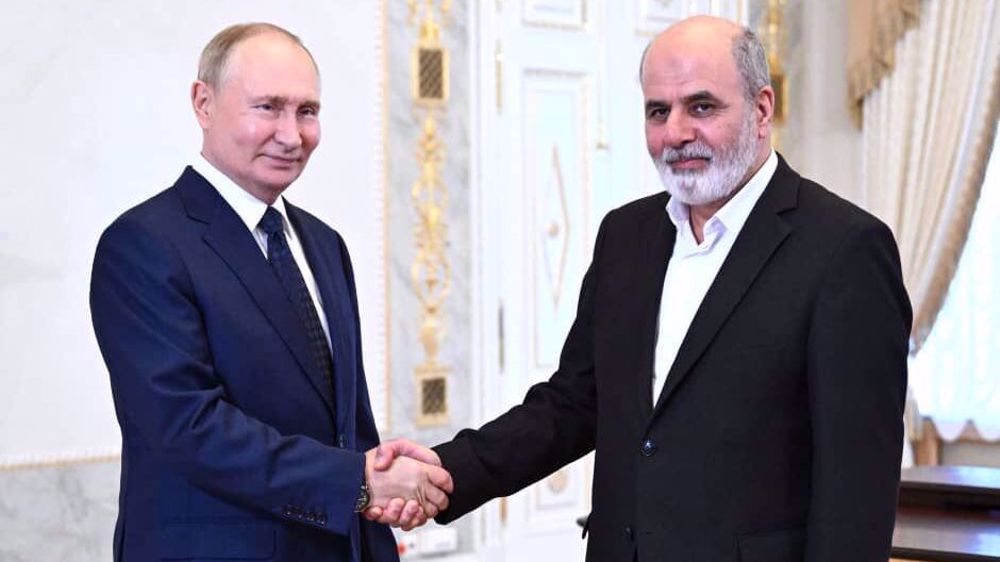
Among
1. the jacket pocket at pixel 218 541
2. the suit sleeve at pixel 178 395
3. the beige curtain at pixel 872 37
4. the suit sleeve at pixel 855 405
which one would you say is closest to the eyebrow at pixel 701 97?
the suit sleeve at pixel 855 405

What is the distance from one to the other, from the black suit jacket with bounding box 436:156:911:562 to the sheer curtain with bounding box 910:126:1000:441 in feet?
12.2

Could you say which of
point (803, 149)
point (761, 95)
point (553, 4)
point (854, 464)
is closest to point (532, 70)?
point (553, 4)

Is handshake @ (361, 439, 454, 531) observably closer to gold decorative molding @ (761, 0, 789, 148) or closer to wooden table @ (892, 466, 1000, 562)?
wooden table @ (892, 466, 1000, 562)

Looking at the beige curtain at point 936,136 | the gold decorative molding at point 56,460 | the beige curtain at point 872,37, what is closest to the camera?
the gold decorative molding at point 56,460

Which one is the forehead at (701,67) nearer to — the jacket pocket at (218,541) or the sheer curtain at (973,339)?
the jacket pocket at (218,541)

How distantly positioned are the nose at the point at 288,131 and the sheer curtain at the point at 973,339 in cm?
407

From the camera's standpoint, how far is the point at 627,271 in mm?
2633

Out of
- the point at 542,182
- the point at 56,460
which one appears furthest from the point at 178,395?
the point at 542,182

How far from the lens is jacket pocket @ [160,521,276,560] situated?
2.45 metres

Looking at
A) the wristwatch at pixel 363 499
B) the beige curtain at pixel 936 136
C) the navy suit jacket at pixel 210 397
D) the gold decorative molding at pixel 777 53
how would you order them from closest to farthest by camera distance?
1. the navy suit jacket at pixel 210 397
2. the wristwatch at pixel 363 499
3. the beige curtain at pixel 936 136
4. the gold decorative molding at pixel 777 53

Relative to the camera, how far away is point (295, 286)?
266cm

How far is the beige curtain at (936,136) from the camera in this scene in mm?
5797

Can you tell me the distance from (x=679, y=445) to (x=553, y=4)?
136 inches

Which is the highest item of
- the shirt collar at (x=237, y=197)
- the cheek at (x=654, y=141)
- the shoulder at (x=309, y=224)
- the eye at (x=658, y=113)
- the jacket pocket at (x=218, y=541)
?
the eye at (x=658, y=113)
